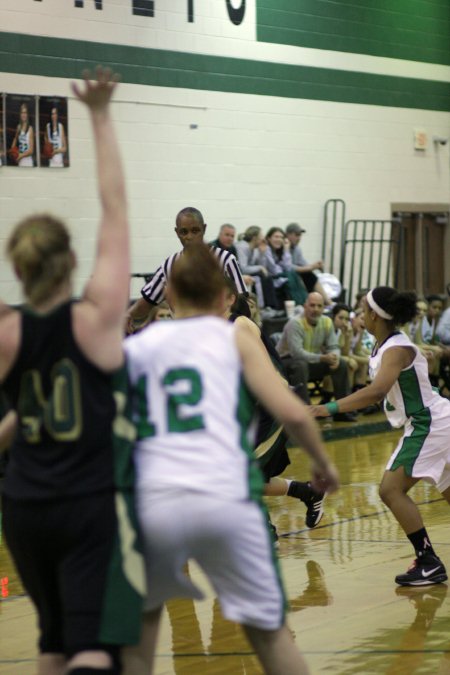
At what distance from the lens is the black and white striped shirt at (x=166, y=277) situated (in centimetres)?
689

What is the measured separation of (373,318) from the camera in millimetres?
6156

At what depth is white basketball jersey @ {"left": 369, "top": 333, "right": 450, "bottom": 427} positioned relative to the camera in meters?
6.17

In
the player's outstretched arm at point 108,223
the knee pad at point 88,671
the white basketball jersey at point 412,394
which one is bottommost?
the knee pad at point 88,671

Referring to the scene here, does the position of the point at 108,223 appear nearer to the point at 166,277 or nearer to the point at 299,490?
the point at 166,277

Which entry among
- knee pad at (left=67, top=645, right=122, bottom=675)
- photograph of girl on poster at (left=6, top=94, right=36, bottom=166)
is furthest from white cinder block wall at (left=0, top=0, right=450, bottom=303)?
knee pad at (left=67, top=645, right=122, bottom=675)

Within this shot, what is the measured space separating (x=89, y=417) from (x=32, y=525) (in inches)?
12.3

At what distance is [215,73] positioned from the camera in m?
15.6

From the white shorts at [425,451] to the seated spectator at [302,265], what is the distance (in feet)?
31.3

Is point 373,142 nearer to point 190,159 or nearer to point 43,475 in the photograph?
point 190,159

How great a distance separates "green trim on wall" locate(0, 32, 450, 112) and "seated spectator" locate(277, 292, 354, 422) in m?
3.59

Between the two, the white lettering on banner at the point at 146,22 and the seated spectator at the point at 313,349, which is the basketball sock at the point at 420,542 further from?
the white lettering on banner at the point at 146,22

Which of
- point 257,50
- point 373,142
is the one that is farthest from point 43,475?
point 373,142

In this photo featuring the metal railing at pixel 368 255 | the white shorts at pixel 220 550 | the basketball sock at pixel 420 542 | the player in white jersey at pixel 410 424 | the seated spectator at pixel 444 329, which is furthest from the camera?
the metal railing at pixel 368 255

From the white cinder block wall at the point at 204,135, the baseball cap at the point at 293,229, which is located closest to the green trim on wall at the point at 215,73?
the white cinder block wall at the point at 204,135
